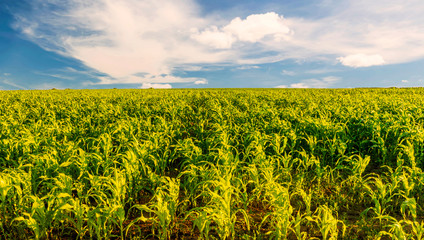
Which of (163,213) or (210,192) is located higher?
(210,192)

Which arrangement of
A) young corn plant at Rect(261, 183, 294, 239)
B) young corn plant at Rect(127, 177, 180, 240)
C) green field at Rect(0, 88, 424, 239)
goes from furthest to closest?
1. green field at Rect(0, 88, 424, 239)
2. young corn plant at Rect(127, 177, 180, 240)
3. young corn plant at Rect(261, 183, 294, 239)

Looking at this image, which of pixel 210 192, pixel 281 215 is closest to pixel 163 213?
pixel 210 192

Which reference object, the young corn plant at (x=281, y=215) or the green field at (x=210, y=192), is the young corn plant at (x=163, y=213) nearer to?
the green field at (x=210, y=192)

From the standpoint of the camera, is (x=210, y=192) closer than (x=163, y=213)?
No

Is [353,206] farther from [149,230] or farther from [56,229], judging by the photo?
[56,229]

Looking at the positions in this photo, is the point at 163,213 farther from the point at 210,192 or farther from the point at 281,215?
the point at 281,215

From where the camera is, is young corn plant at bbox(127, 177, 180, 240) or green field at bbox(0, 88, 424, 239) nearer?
young corn plant at bbox(127, 177, 180, 240)

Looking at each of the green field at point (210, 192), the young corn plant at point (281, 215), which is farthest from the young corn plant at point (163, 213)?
the young corn plant at point (281, 215)

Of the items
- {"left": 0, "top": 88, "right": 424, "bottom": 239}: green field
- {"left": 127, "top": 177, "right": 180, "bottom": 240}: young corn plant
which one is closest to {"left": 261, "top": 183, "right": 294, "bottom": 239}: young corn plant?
{"left": 0, "top": 88, "right": 424, "bottom": 239}: green field

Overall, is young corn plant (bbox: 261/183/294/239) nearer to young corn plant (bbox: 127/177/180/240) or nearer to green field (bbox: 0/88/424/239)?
green field (bbox: 0/88/424/239)

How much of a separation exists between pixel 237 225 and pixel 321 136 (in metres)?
3.82

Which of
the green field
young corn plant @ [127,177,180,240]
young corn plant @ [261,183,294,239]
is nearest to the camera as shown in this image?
young corn plant @ [261,183,294,239]

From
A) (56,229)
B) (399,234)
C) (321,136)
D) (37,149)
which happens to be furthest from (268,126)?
(37,149)

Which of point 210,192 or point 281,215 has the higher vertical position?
point 210,192
